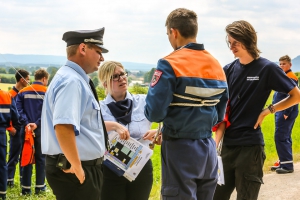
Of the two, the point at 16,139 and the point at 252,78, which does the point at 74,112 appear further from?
the point at 16,139

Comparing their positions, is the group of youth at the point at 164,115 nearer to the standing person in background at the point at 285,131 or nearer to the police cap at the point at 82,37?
the police cap at the point at 82,37

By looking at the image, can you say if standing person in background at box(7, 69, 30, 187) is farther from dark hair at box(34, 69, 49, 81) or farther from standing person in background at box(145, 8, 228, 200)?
standing person in background at box(145, 8, 228, 200)

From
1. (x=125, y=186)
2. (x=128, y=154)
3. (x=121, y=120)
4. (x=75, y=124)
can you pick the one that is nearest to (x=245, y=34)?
(x=121, y=120)

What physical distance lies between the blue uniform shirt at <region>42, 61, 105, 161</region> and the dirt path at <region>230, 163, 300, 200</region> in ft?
11.1

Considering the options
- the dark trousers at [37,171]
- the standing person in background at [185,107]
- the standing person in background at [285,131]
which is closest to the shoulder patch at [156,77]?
the standing person in background at [185,107]

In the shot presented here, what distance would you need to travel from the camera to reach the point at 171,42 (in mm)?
3164

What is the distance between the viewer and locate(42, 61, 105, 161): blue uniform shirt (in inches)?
114

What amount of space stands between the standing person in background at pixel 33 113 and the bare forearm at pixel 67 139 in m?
4.42

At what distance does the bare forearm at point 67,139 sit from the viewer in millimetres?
2867

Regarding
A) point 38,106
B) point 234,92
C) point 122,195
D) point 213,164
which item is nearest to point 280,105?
point 234,92

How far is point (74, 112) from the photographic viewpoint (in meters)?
2.88

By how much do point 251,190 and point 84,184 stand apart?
5.06 ft

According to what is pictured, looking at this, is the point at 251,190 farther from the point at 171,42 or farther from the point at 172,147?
the point at 171,42

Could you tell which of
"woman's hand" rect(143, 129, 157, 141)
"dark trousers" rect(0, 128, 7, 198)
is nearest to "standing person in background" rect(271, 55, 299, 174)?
"dark trousers" rect(0, 128, 7, 198)
